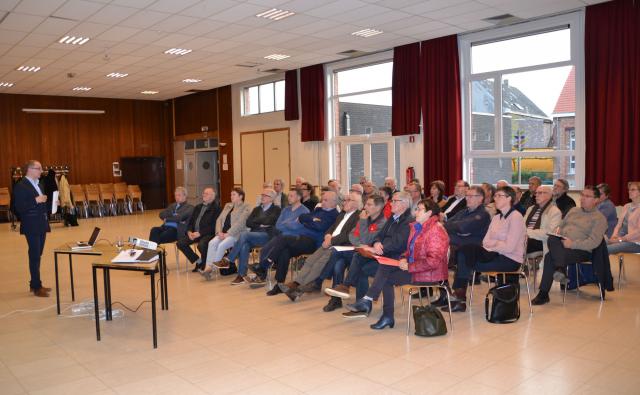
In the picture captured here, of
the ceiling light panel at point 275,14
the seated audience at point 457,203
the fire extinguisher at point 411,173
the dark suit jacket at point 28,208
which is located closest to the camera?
the dark suit jacket at point 28,208

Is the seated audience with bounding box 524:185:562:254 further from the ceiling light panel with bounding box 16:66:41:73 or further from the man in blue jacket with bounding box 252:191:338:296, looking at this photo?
the ceiling light panel with bounding box 16:66:41:73

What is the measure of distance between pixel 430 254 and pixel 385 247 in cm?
61

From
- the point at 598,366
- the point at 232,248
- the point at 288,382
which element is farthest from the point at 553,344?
the point at 232,248

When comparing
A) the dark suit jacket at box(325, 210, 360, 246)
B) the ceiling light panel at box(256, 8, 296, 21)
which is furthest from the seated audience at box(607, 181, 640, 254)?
the ceiling light panel at box(256, 8, 296, 21)

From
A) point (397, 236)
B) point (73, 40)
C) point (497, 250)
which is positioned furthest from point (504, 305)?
point (73, 40)

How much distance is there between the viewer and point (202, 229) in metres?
7.43

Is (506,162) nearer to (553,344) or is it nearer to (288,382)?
(553,344)

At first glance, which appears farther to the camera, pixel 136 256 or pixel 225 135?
pixel 225 135

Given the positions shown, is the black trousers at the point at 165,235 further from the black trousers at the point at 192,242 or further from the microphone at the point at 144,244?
the microphone at the point at 144,244

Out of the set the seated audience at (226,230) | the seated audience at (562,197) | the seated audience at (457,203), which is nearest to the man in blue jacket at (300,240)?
the seated audience at (226,230)

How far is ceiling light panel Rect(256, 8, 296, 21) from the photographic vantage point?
8.34 meters

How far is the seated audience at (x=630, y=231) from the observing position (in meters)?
6.11

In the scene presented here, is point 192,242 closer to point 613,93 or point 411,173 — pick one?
point 411,173

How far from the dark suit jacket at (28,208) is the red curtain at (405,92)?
23.6ft
